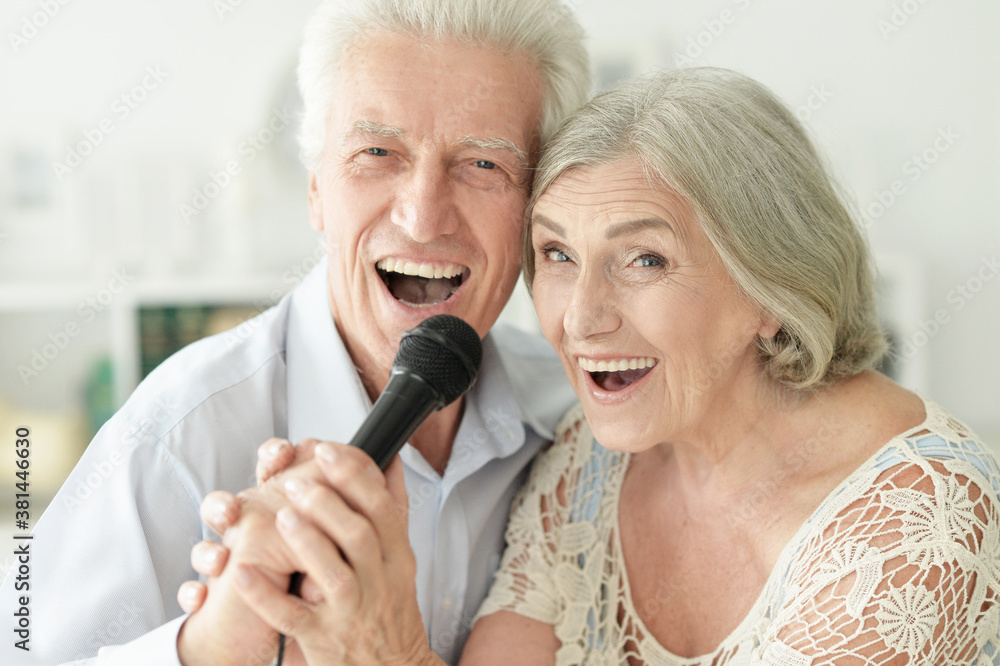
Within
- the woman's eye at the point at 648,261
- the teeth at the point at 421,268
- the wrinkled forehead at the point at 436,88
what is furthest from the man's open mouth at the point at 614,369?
the wrinkled forehead at the point at 436,88

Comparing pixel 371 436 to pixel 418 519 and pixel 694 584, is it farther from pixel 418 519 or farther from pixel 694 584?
pixel 694 584

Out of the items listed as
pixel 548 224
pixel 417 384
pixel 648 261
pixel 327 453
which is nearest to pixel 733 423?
pixel 648 261

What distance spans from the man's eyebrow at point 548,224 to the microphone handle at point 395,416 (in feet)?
1.52

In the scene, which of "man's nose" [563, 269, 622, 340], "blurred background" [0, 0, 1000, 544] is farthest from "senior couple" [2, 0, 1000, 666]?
"blurred background" [0, 0, 1000, 544]

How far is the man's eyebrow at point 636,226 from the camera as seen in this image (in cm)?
116

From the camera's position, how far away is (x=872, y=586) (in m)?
1.00

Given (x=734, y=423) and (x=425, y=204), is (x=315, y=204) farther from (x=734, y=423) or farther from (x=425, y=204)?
(x=734, y=423)

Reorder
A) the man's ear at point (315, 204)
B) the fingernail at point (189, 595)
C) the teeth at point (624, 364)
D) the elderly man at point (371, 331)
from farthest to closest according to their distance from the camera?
the man's ear at point (315, 204), the teeth at point (624, 364), the elderly man at point (371, 331), the fingernail at point (189, 595)

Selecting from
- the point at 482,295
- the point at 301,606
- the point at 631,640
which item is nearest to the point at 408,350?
the point at 301,606

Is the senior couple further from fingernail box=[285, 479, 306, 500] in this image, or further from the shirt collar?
fingernail box=[285, 479, 306, 500]

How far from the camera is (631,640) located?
1.32 meters

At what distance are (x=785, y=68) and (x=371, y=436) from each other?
305 centimetres

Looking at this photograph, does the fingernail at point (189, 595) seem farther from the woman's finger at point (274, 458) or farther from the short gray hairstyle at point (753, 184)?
the short gray hairstyle at point (753, 184)

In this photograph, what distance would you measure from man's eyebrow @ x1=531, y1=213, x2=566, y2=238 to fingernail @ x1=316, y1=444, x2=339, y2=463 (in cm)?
59
